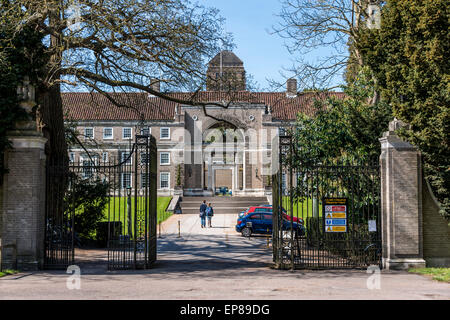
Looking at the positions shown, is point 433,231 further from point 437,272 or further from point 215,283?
point 215,283

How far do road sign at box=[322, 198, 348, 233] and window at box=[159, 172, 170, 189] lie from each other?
43.1m

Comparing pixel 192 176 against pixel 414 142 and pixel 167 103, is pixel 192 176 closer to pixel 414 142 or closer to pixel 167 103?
pixel 167 103

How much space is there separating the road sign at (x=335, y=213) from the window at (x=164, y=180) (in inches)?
1695

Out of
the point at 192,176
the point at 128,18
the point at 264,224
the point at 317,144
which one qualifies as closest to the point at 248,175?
the point at 192,176

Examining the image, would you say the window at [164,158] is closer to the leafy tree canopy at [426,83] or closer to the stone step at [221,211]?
the stone step at [221,211]

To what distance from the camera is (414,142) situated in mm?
12117

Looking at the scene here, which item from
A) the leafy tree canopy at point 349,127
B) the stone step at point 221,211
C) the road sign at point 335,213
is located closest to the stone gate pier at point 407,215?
the road sign at point 335,213

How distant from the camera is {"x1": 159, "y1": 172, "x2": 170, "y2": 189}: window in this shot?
54.9 meters

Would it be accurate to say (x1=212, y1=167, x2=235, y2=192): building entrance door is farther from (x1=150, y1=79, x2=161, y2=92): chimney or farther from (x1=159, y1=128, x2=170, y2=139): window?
(x1=150, y1=79, x2=161, y2=92): chimney

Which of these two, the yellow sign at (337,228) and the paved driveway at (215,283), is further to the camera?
the yellow sign at (337,228)

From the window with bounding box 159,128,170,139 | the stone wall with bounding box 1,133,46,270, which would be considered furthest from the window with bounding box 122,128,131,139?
the stone wall with bounding box 1,133,46,270

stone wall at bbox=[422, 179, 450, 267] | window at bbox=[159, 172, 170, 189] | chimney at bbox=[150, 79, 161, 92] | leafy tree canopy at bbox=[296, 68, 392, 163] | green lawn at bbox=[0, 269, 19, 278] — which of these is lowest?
green lawn at bbox=[0, 269, 19, 278]

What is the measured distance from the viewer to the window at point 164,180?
54.9 metres

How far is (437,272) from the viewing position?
38.8 ft
